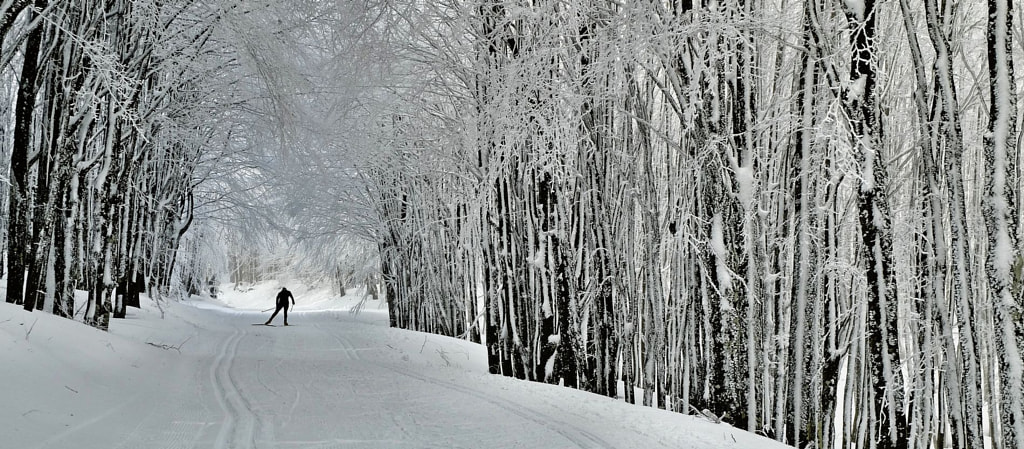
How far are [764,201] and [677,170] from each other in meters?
2.06

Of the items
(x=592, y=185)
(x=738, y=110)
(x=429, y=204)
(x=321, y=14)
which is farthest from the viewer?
(x=429, y=204)

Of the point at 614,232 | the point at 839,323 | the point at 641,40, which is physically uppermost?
the point at 641,40

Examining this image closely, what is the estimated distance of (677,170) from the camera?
32.8ft

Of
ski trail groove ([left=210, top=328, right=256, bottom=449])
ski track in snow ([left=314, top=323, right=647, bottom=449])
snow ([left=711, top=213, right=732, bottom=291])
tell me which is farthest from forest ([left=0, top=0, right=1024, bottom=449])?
ski trail groove ([left=210, top=328, right=256, bottom=449])

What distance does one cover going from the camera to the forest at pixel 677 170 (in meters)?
5.95

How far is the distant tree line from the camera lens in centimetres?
584

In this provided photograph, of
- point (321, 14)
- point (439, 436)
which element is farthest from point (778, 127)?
point (321, 14)

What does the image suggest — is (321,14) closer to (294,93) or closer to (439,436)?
(294,93)

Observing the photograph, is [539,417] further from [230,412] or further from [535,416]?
[230,412]

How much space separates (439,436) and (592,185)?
5.23 metres

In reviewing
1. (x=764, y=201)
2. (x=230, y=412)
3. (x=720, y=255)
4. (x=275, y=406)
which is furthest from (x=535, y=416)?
(x=764, y=201)

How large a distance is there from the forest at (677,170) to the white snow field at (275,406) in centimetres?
142

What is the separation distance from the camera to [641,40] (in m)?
6.42

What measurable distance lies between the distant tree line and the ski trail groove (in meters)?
3.97
